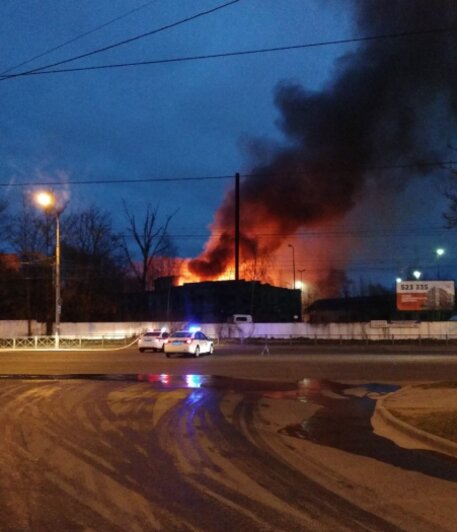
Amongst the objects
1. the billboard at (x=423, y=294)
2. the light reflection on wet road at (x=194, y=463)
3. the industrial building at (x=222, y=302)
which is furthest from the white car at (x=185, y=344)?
the industrial building at (x=222, y=302)

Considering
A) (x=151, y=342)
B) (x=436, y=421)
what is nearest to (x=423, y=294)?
(x=151, y=342)

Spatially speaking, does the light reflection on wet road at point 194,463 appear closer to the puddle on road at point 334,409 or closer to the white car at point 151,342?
the puddle on road at point 334,409

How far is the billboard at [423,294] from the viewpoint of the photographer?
170 feet

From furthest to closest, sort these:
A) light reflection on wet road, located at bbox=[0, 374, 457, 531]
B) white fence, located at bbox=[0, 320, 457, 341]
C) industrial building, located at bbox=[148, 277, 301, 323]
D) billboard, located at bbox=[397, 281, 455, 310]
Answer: industrial building, located at bbox=[148, 277, 301, 323] < billboard, located at bbox=[397, 281, 455, 310] < white fence, located at bbox=[0, 320, 457, 341] < light reflection on wet road, located at bbox=[0, 374, 457, 531]

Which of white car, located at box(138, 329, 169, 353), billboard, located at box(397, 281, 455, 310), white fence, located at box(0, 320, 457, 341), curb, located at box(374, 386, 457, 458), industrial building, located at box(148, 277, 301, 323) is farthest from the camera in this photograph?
industrial building, located at box(148, 277, 301, 323)

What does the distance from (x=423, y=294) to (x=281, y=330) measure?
11.5m

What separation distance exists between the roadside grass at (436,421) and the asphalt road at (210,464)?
677mm

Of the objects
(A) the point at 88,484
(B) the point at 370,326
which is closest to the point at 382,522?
(A) the point at 88,484

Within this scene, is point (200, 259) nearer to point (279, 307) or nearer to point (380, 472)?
point (279, 307)

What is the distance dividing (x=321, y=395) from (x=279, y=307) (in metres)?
53.4

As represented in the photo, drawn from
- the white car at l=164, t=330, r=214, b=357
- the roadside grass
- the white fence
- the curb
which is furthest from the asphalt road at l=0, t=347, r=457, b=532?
the white fence

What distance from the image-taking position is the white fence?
49125 mm

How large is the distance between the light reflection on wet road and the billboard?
1510 inches

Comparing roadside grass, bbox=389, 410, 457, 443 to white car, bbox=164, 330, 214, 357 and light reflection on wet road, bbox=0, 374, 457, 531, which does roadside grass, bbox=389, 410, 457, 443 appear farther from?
white car, bbox=164, 330, 214, 357
